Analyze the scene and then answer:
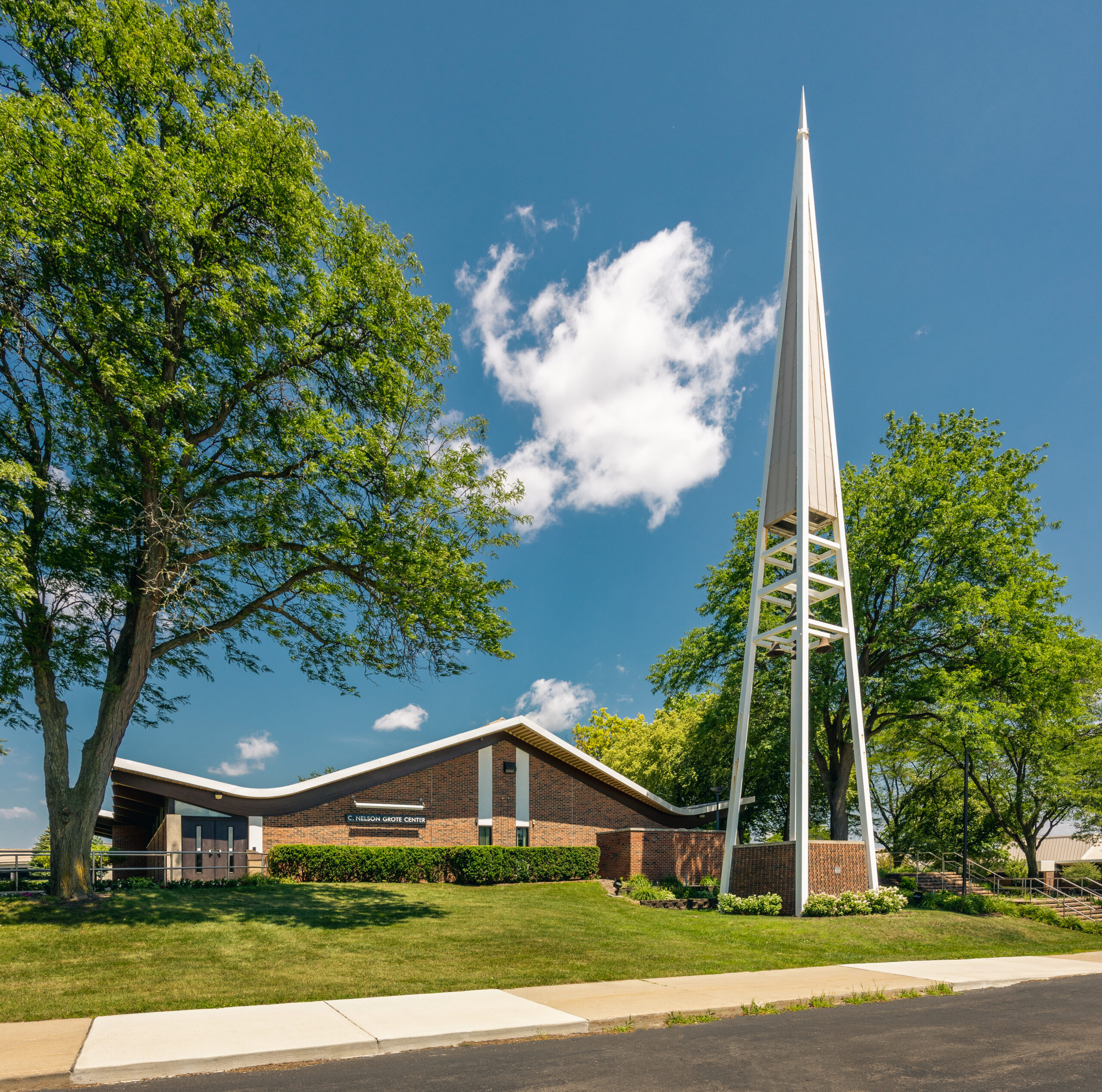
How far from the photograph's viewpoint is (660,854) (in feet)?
101

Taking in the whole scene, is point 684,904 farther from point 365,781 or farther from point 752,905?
point 365,781

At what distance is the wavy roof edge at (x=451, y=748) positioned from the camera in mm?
25297

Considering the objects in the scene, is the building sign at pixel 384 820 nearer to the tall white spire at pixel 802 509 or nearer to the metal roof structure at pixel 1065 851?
the tall white spire at pixel 802 509

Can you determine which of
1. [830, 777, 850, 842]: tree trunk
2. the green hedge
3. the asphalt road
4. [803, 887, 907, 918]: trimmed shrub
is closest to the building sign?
the green hedge

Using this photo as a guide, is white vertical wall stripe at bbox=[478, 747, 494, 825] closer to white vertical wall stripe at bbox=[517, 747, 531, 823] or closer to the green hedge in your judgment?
white vertical wall stripe at bbox=[517, 747, 531, 823]

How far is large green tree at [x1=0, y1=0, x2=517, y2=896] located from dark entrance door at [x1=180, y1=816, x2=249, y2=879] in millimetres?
9498

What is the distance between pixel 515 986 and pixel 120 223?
14738 mm

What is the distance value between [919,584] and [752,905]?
13522mm

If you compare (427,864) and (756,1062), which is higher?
(756,1062)

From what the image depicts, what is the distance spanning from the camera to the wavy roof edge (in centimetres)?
2530

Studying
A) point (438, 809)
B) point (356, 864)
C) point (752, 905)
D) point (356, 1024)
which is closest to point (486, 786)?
point (438, 809)

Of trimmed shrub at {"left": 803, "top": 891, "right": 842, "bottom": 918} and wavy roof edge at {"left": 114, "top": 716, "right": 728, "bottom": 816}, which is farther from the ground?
wavy roof edge at {"left": 114, "top": 716, "right": 728, "bottom": 816}

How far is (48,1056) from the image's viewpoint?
7.11 m

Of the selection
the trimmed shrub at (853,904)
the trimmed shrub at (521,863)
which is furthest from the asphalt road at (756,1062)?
the trimmed shrub at (521,863)
